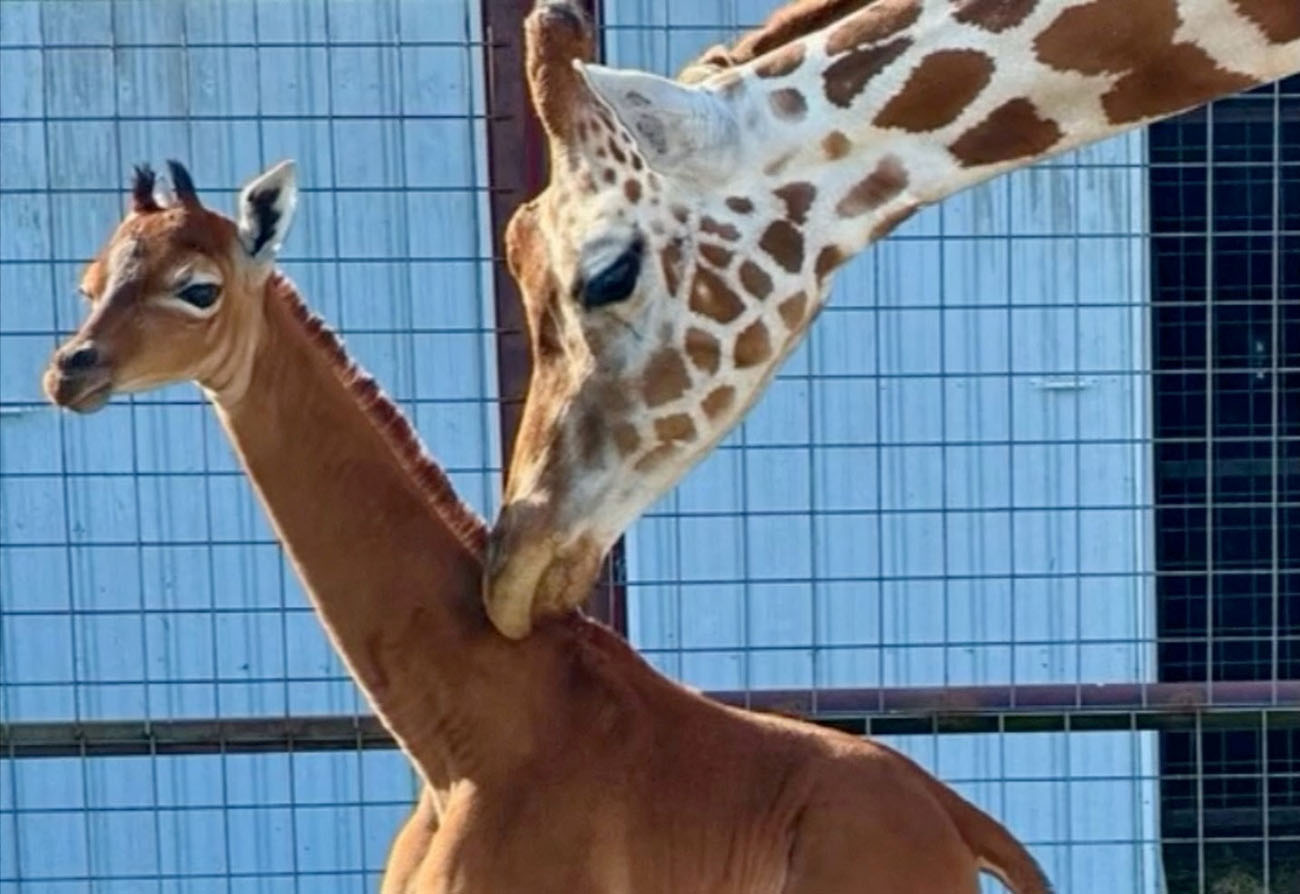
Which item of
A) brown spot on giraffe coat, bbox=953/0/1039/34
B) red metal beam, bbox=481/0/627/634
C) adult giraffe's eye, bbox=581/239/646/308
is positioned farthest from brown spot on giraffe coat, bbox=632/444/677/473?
red metal beam, bbox=481/0/627/634

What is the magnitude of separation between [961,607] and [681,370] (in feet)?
10.5

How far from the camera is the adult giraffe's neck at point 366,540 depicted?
3.36 metres

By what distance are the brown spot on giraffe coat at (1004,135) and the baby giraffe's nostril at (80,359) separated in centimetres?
136

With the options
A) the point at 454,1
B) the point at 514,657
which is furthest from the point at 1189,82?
the point at 454,1

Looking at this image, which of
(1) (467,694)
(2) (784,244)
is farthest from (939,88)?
(1) (467,694)

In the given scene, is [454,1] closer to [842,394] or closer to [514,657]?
[842,394]

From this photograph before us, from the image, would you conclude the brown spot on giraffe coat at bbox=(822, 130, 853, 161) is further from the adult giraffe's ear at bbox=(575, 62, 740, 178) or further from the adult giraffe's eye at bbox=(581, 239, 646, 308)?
the adult giraffe's eye at bbox=(581, 239, 646, 308)

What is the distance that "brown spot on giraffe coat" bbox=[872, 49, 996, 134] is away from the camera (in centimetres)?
267

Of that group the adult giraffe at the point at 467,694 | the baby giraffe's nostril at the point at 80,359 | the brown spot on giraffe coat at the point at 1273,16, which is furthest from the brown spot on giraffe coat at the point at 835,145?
the baby giraffe's nostril at the point at 80,359

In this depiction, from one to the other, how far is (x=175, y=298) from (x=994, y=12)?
1.37 metres

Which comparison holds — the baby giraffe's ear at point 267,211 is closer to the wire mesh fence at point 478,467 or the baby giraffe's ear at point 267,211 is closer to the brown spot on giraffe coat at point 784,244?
the brown spot on giraffe coat at point 784,244

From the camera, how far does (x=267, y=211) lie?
11.4 ft

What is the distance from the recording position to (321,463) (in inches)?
136

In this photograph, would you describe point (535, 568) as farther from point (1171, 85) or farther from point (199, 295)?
point (1171, 85)
